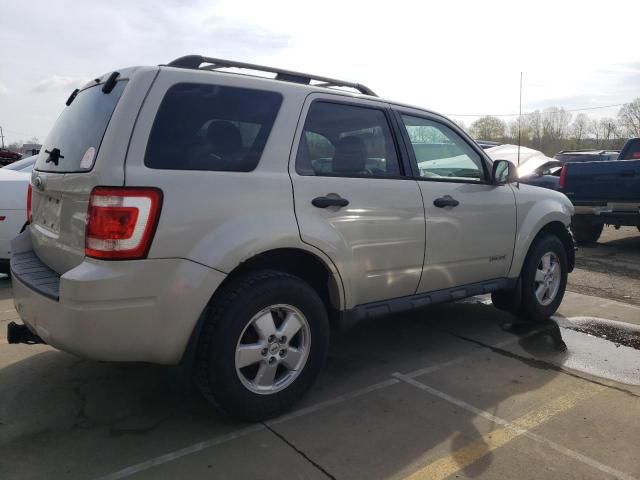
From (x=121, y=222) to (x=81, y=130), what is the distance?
0.86 meters

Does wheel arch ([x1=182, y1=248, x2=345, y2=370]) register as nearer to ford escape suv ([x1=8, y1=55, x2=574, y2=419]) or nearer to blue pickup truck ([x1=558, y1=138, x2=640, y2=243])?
ford escape suv ([x1=8, y1=55, x2=574, y2=419])

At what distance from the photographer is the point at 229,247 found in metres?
2.71

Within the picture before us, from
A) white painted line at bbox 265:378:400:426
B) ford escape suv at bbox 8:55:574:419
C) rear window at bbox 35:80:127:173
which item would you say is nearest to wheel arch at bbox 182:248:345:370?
ford escape suv at bbox 8:55:574:419

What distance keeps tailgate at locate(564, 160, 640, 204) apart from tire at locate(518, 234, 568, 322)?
417 cm

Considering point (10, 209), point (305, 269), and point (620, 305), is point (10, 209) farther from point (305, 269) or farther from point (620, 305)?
point (620, 305)

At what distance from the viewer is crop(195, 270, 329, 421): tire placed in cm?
276

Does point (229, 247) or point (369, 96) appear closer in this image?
point (229, 247)

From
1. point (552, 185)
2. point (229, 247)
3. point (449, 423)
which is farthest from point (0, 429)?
point (552, 185)

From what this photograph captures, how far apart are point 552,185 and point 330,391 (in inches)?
407

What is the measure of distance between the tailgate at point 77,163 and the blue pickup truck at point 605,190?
7994mm

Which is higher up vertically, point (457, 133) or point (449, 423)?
point (457, 133)

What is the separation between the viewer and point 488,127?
152 ft

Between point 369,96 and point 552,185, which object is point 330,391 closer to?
point 369,96

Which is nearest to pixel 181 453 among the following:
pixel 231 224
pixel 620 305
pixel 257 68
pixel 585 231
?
pixel 231 224
